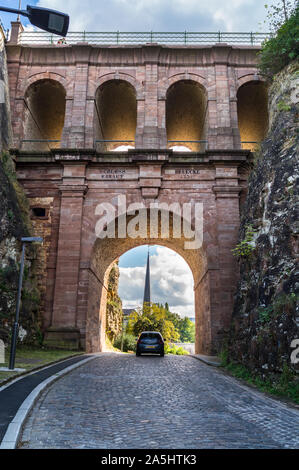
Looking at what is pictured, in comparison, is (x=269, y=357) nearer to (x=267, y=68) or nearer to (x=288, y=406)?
(x=288, y=406)

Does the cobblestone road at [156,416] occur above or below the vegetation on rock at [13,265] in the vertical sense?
below

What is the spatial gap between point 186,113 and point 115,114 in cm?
454

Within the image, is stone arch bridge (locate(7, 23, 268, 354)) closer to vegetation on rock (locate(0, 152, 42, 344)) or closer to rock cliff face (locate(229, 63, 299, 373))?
vegetation on rock (locate(0, 152, 42, 344))

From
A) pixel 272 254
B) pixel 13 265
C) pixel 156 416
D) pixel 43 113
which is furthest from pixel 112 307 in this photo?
pixel 156 416

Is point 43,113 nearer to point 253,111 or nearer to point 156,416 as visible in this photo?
point 253,111

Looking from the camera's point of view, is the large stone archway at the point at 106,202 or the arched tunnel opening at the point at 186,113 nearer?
the large stone archway at the point at 106,202

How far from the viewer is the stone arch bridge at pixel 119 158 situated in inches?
710

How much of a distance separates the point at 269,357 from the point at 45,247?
1283cm

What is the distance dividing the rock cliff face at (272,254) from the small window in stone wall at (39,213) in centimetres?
1012

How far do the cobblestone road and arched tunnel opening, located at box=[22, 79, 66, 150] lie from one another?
15.7 meters

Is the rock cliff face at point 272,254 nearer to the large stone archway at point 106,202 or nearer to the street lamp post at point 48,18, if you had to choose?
the large stone archway at point 106,202

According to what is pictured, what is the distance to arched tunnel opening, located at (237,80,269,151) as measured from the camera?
22.3 meters

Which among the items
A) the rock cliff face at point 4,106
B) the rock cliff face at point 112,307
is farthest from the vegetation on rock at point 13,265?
the rock cliff face at point 112,307
